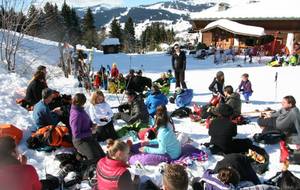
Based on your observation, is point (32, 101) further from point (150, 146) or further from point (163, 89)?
point (163, 89)

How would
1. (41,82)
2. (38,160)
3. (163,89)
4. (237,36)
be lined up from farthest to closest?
(237,36) < (163,89) < (41,82) < (38,160)

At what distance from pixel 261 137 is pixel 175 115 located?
286 cm

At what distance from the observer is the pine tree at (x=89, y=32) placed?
204ft

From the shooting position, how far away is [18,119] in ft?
28.3

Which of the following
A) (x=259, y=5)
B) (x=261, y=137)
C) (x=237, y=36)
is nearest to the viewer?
(x=261, y=137)

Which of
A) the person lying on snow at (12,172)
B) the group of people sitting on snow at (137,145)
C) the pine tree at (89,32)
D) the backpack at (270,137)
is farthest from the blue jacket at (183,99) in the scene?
the pine tree at (89,32)

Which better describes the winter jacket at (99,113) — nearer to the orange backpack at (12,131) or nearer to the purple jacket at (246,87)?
the orange backpack at (12,131)

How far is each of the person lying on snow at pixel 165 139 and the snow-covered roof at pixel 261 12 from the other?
99.0 ft

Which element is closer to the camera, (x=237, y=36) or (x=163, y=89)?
(x=163, y=89)

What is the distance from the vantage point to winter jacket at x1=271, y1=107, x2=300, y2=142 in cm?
758

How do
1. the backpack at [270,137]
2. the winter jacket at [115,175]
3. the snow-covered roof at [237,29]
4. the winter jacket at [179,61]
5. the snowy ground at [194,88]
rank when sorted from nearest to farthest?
1. the winter jacket at [115,175]
2. the snowy ground at [194,88]
3. the backpack at [270,137]
4. the winter jacket at [179,61]
5. the snow-covered roof at [237,29]

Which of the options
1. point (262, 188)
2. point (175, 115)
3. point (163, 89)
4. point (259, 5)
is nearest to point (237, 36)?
point (259, 5)

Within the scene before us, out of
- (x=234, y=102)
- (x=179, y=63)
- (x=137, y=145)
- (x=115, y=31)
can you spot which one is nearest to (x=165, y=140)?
(x=137, y=145)

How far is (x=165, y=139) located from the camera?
6.85m
